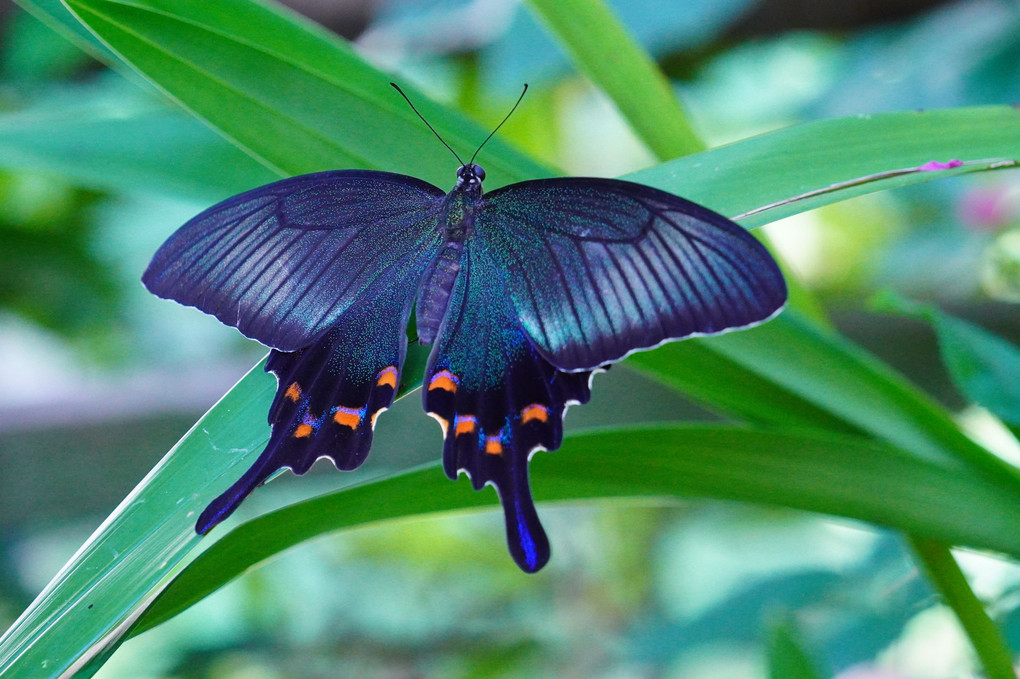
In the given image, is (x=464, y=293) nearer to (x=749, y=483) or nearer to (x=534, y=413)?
(x=534, y=413)

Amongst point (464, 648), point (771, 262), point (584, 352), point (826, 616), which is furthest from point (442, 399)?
point (464, 648)

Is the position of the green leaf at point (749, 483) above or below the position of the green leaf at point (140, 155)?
below

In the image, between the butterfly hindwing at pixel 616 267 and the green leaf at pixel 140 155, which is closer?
the butterfly hindwing at pixel 616 267

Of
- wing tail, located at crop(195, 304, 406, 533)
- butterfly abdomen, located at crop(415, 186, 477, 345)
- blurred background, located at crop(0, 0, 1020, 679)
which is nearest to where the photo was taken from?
wing tail, located at crop(195, 304, 406, 533)

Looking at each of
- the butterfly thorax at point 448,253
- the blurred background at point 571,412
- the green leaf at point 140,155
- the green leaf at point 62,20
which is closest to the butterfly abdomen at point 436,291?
the butterfly thorax at point 448,253

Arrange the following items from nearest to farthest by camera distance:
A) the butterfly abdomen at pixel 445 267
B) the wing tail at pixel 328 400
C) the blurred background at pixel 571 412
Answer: the wing tail at pixel 328 400 → the butterfly abdomen at pixel 445 267 → the blurred background at pixel 571 412

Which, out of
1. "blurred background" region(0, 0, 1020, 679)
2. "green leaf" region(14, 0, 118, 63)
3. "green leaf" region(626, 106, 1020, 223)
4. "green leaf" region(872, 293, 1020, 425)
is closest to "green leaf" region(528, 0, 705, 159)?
"green leaf" region(626, 106, 1020, 223)

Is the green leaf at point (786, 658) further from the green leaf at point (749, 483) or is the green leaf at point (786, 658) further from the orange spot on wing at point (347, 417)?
the orange spot on wing at point (347, 417)

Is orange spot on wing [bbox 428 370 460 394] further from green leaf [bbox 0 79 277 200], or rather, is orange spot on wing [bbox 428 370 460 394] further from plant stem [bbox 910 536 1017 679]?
plant stem [bbox 910 536 1017 679]
